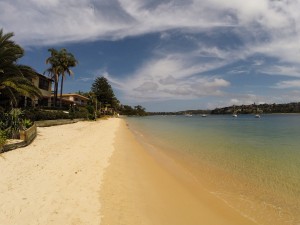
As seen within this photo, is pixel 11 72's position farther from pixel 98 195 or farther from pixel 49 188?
pixel 98 195

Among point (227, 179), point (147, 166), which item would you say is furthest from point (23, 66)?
point (227, 179)

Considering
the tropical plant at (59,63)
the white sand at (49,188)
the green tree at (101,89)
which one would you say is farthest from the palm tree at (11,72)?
the green tree at (101,89)

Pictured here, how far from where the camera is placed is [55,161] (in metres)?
11.2

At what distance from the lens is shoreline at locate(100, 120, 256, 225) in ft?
21.0

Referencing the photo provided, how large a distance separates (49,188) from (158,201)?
10.4 ft

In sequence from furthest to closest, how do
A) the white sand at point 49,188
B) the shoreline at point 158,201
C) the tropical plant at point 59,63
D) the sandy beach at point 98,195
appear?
the tropical plant at point 59,63, the shoreline at point 158,201, the sandy beach at point 98,195, the white sand at point 49,188

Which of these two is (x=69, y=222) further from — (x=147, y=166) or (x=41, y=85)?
(x=41, y=85)

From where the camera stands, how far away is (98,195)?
739cm

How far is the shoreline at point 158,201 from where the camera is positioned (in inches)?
252

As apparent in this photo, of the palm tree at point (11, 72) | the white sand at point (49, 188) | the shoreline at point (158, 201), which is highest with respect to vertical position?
the palm tree at point (11, 72)

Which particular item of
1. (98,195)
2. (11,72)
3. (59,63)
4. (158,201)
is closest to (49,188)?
(98,195)

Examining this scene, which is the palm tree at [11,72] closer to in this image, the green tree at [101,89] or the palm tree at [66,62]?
the palm tree at [66,62]

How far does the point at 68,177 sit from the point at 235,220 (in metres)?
5.44

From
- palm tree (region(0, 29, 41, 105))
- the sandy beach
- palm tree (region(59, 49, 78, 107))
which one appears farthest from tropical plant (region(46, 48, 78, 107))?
the sandy beach
